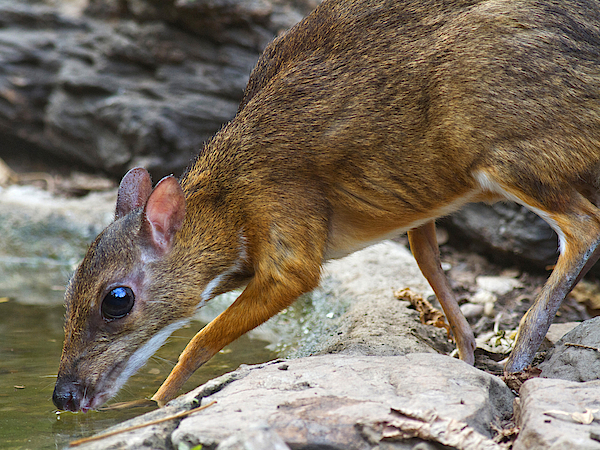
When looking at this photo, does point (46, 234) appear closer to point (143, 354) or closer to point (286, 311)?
point (286, 311)

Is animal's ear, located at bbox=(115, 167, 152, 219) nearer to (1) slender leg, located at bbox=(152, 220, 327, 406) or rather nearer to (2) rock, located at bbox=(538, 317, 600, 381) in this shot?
(1) slender leg, located at bbox=(152, 220, 327, 406)

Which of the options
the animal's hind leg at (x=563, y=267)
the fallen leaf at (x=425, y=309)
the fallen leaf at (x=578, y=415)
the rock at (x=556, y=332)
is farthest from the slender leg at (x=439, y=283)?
the fallen leaf at (x=578, y=415)

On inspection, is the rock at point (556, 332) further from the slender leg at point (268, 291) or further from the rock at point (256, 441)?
the rock at point (256, 441)

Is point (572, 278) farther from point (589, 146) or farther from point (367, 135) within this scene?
point (367, 135)

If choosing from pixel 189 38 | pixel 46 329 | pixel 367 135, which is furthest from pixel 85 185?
pixel 367 135

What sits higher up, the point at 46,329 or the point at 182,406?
the point at 46,329

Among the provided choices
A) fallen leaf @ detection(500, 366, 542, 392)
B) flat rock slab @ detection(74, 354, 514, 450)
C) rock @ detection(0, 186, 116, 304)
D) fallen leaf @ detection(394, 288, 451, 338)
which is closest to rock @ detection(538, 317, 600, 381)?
fallen leaf @ detection(500, 366, 542, 392)
